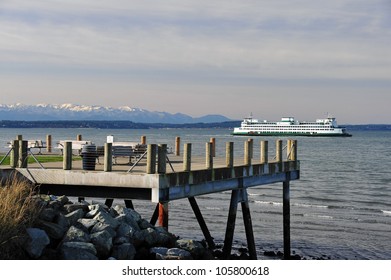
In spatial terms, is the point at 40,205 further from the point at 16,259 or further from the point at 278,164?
the point at 278,164

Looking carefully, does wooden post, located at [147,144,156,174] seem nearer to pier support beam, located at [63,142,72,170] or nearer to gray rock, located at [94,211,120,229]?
gray rock, located at [94,211,120,229]

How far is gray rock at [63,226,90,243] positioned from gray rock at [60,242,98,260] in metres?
0.19

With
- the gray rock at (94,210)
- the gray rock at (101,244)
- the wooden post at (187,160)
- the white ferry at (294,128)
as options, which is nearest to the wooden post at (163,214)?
the wooden post at (187,160)

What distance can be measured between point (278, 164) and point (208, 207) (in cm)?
1285

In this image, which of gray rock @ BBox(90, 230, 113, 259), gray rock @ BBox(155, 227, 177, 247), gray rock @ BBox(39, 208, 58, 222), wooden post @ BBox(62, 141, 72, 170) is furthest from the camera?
wooden post @ BBox(62, 141, 72, 170)

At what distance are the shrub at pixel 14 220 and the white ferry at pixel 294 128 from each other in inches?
6848

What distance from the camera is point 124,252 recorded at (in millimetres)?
14500

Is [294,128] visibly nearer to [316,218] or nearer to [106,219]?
[316,218]

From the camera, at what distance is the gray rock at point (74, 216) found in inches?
588

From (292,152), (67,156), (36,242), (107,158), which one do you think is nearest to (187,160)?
(107,158)

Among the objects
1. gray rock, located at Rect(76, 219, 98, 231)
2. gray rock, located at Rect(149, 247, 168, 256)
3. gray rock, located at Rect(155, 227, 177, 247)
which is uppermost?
gray rock, located at Rect(76, 219, 98, 231)

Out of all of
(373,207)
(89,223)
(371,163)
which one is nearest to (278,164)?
(89,223)

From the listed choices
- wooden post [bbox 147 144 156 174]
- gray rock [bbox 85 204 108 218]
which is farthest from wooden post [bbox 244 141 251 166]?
gray rock [bbox 85 204 108 218]

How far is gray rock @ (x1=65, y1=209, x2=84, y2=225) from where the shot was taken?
49.0 feet
